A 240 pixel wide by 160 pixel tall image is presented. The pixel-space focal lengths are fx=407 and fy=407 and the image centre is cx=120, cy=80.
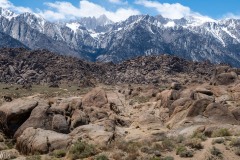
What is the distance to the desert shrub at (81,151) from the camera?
2477cm

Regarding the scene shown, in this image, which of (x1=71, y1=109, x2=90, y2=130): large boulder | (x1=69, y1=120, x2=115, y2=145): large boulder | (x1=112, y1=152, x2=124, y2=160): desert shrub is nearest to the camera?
(x1=112, y1=152, x2=124, y2=160): desert shrub

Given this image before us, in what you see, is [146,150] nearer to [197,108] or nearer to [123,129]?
[197,108]

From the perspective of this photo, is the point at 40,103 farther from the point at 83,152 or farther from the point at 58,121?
the point at 83,152

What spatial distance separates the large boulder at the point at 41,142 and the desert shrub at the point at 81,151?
12.4ft

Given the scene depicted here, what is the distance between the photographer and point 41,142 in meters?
29.9

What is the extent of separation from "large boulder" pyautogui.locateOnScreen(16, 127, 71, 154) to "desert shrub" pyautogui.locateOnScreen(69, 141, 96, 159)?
3.76m

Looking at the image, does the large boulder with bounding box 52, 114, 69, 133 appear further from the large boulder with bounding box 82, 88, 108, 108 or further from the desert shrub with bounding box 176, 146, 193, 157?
the desert shrub with bounding box 176, 146, 193, 157

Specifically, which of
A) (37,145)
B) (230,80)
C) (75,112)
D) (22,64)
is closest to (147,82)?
(22,64)

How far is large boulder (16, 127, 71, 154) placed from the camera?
96.0 feet

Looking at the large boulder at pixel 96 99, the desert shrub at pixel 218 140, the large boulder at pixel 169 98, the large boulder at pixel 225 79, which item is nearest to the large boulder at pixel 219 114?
the desert shrub at pixel 218 140

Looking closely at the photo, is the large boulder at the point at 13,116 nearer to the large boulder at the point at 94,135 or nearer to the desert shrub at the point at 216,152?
the large boulder at the point at 94,135

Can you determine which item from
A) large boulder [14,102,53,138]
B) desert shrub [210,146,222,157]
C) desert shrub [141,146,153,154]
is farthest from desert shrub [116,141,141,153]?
large boulder [14,102,53,138]

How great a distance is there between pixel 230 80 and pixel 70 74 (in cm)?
11543

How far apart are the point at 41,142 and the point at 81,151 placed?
5759 millimetres
